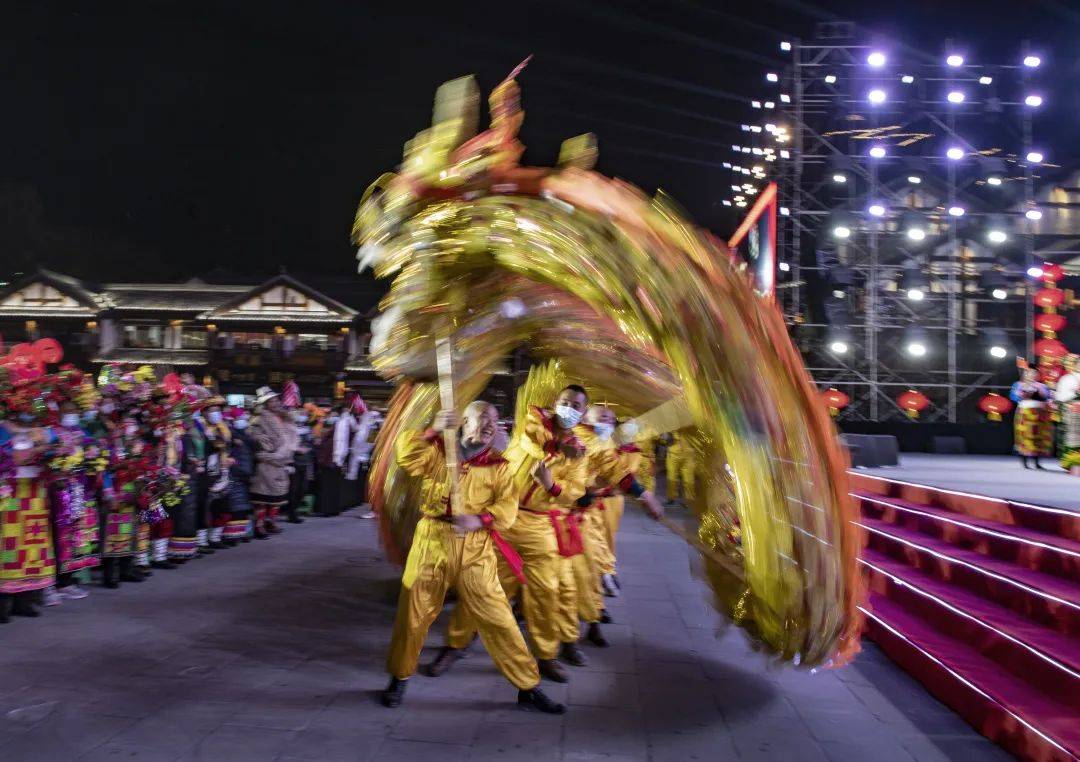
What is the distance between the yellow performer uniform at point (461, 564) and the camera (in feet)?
12.6

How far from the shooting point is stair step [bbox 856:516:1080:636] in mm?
3764

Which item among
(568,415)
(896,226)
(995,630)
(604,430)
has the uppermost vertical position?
(896,226)

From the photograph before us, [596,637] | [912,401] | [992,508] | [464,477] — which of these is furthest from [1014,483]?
[912,401]

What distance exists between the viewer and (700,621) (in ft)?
19.1

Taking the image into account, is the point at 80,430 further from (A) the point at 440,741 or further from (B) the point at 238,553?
(A) the point at 440,741

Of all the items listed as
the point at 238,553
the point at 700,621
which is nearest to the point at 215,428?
the point at 238,553

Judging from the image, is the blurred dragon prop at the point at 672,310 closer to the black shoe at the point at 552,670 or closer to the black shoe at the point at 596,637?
the black shoe at the point at 552,670

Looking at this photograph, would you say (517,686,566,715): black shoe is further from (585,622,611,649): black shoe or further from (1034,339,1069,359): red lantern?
(1034,339,1069,359): red lantern

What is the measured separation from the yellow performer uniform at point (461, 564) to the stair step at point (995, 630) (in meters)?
2.29

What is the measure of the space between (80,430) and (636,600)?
14.5 ft

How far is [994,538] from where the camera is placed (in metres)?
4.82

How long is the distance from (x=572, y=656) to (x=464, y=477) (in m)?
1.50

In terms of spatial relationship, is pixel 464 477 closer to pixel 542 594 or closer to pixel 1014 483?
pixel 542 594

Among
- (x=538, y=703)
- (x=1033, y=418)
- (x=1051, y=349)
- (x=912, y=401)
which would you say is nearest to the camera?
(x=538, y=703)
